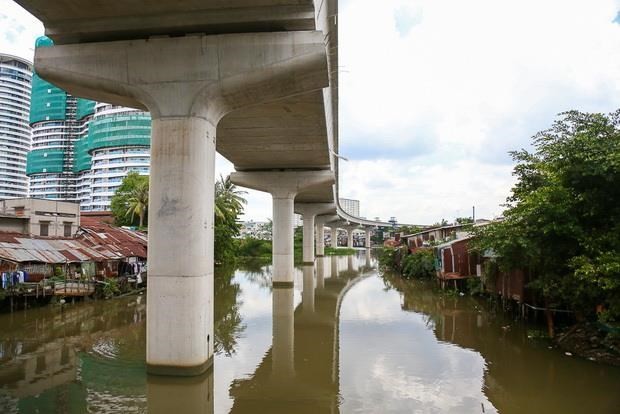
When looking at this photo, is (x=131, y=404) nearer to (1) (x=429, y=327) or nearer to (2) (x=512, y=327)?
(1) (x=429, y=327)

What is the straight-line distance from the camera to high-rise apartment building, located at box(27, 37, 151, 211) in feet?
335

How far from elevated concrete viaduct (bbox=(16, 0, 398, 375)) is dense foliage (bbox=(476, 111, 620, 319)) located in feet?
20.9

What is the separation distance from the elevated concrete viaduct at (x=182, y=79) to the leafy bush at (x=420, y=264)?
786 inches

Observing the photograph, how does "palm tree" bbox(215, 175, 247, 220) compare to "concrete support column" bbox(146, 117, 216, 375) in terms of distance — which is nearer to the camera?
"concrete support column" bbox(146, 117, 216, 375)

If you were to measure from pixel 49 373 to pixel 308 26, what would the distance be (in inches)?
366

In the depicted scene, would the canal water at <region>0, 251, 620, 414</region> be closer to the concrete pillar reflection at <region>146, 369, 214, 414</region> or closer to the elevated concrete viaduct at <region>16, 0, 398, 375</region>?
the concrete pillar reflection at <region>146, 369, 214, 414</region>

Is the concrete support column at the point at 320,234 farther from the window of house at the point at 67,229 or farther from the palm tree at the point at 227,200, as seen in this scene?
the window of house at the point at 67,229

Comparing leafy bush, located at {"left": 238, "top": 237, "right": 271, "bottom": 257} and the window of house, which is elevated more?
the window of house

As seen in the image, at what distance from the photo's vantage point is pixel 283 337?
1352cm

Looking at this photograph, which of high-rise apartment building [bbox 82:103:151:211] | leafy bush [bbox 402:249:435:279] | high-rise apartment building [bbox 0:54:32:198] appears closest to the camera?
leafy bush [bbox 402:249:435:279]

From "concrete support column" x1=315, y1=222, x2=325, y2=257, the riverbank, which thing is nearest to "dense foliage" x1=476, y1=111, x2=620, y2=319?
the riverbank

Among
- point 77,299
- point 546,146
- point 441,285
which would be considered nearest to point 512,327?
point 546,146

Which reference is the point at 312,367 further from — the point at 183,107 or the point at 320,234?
the point at 320,234

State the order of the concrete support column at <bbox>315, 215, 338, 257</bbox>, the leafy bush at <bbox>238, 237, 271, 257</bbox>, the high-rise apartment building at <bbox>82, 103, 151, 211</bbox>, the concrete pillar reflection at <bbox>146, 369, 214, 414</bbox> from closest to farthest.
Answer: the concrete pillar reflection at <bbox>146, 369, 214, 414</bbox> < the leafy bush at <bbox>238, 237, 271, 257</bbox> < the concrete support column at <bbox>315, 215, 338, 257</bbox> < the high-rise apartment building at <bbox>82, 103, 151, 211</bbox>
